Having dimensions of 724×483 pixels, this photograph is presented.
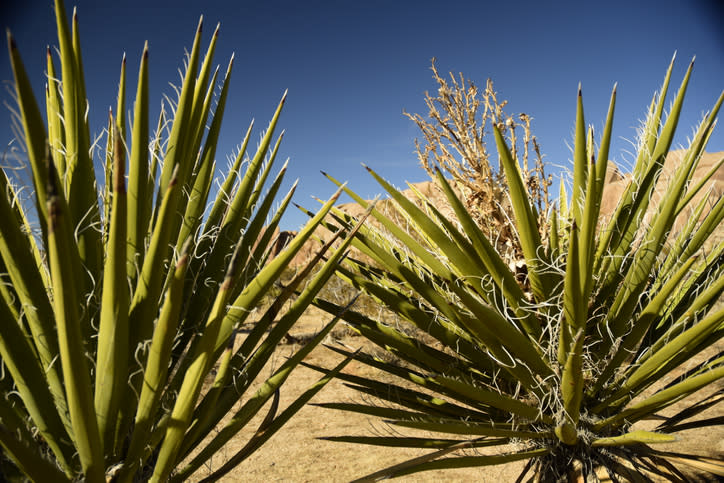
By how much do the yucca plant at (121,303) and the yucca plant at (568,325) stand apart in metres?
0.41

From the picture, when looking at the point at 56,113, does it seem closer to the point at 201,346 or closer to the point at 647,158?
the point at 201,346

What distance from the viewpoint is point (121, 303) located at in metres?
0.70

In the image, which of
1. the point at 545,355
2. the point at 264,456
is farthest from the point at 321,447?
the point at 545,355

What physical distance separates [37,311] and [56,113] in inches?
23.6

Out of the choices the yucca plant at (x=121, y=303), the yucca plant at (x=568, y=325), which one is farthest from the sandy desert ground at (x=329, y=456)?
the yucca plant at (x=121, y=303)

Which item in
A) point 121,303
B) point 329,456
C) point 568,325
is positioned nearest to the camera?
point 121,303

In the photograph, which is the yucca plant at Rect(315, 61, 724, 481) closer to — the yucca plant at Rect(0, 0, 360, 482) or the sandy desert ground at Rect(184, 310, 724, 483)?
the yucca plant at Rect(0, 0, 360, 482)

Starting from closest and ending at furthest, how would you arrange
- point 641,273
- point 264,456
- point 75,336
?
point 75,336, point 641,273, point 264,456

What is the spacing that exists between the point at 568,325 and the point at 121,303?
102cm

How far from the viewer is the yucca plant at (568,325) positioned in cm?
111

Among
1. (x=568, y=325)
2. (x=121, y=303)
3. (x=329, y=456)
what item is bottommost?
(x=329, y=456)

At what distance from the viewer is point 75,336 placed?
61 cm

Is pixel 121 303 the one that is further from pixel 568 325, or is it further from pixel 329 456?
pixel 329 456

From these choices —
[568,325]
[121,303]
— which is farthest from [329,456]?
[121,303]
